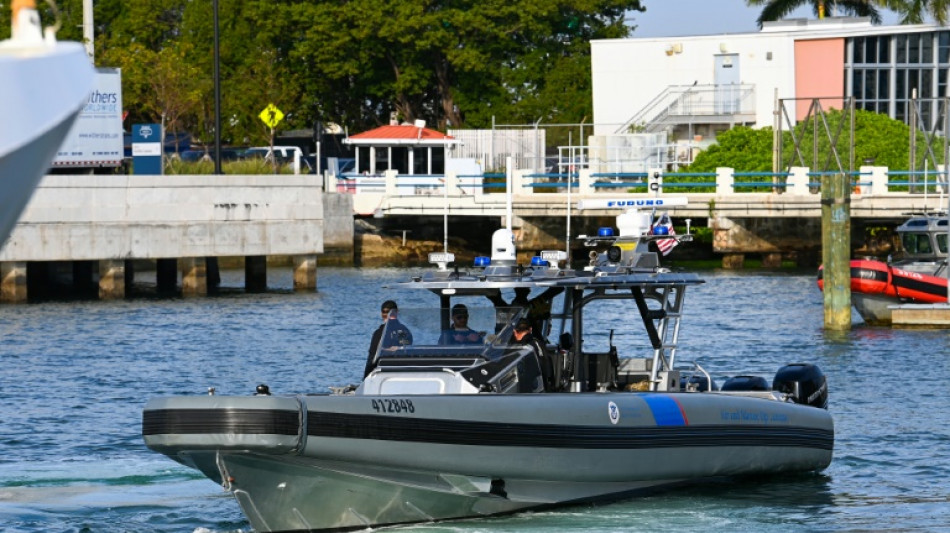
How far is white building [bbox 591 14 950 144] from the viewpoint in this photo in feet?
217

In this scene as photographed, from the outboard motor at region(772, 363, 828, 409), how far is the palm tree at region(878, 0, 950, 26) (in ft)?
180

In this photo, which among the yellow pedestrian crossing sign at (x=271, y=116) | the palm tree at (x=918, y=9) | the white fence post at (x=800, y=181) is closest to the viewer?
the white fence post at (x=800, y=181)

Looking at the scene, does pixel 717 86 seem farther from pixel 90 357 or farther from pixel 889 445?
pixel 889 445

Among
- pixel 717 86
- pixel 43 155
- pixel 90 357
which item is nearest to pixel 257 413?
pixel 43 155

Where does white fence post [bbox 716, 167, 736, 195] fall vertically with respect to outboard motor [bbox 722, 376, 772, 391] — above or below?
above

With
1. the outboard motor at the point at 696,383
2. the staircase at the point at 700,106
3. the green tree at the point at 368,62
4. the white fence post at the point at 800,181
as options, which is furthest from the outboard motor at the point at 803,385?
the green tree at the point at 368,62

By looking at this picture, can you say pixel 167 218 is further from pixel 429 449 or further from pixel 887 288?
pixel 429 449

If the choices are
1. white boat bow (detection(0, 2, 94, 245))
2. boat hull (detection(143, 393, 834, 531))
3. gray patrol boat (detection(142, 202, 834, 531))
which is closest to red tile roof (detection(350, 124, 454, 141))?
gray patrol boat (detection(142, 202, 834, 531))

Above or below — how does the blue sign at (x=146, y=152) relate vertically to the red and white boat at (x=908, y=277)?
above

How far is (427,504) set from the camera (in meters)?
13.8

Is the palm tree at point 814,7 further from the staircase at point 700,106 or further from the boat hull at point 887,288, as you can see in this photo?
the boat hull at point 887,288

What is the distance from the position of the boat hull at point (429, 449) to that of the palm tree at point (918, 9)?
5849 centimetres

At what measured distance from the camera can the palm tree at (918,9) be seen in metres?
71.1

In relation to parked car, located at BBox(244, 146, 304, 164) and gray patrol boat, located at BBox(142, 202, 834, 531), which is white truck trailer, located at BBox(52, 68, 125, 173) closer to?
parked car, located at BBox(244, 146, 304, 164)
